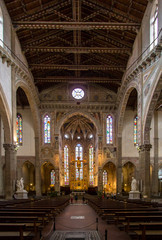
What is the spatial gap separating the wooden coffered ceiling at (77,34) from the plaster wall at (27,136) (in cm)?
439

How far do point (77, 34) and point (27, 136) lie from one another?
1760cm

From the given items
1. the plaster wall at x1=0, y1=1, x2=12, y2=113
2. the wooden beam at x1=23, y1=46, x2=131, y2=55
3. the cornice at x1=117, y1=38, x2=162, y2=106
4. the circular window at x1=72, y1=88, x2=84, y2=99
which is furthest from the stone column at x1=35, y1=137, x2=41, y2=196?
the plaster wall at x1=0, y1=1, x2=12, y2=113

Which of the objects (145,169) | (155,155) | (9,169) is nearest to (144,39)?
(145,169)

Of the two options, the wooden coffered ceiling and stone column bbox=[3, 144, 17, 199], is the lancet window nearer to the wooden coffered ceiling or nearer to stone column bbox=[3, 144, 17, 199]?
the wooden coffered ceiling

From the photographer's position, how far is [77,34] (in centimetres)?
2941

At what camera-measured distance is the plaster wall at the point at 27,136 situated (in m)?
40.0

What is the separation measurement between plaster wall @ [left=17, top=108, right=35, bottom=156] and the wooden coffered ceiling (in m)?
4.39

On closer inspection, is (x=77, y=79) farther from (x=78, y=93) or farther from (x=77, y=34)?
(x=77, y=34)

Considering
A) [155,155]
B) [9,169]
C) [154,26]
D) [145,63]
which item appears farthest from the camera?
[155,155]

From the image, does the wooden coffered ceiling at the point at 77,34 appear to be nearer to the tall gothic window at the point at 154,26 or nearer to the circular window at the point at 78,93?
the tall gothic window at the point at 154,26

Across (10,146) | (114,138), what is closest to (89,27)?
(10,146)

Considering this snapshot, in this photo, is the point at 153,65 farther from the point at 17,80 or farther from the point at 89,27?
the point at 17,80

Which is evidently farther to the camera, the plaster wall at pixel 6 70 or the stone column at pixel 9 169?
the stone column at pixel 9 169

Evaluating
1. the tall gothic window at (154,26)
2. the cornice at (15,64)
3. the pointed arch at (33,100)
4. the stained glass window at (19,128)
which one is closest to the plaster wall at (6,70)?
the cornice at (15,64)
